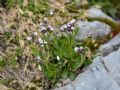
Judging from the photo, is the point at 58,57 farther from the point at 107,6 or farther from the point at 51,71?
the point at 107,6

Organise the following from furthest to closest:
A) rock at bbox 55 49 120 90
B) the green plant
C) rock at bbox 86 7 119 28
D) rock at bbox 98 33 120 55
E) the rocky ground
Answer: the green plant
rock at bbox 86 7 119 28
rock at bbox 98 33 120 55
the rocky ground
rock at bbox 55 49 120 90

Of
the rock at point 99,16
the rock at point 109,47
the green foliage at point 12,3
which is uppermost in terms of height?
the green foliage at point 12,3

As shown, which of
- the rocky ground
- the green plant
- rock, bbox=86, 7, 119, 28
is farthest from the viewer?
the green plant

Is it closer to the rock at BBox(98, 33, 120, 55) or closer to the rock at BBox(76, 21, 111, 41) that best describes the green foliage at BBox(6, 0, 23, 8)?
the rock at BBox(76, 21, 111, 41)

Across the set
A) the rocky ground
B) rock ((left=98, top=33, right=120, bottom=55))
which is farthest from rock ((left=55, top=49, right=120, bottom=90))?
rock ((left=98, top=33, right=120, bottom=55))

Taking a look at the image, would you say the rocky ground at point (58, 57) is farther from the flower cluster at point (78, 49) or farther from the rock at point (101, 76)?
the flower cluster at point (78, 49)

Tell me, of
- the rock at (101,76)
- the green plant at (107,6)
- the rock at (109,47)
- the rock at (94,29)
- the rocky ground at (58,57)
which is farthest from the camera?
the green plant at (107,6)

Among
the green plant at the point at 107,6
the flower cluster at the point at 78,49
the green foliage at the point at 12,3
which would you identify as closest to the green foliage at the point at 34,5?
the green foliage at the point at 12,3
